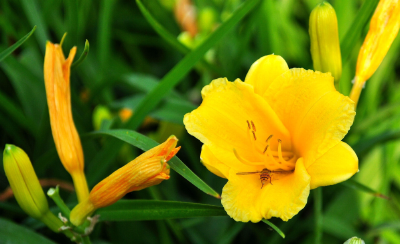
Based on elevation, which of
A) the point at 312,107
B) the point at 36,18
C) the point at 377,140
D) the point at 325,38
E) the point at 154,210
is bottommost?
the point at 377,140

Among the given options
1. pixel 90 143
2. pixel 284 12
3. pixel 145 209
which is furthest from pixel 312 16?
pixel 284 12

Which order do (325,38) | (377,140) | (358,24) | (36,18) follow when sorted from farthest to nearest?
(36,18)
(377,140)
(358,24)
(325,38)

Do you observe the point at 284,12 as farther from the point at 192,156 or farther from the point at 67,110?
the point at 67,110

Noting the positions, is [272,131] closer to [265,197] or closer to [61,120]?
[265,197]

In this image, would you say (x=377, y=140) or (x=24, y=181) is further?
(x=377, y=140)

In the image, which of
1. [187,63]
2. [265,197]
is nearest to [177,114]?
[187,63]

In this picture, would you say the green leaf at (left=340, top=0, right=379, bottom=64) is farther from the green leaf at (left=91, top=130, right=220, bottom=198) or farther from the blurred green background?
the green leaf at (left=91, top=130, right=220, bottom=198)

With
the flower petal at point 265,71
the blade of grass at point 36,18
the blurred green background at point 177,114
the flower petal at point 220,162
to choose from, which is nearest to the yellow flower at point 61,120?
the blurred green background at point 177,114
